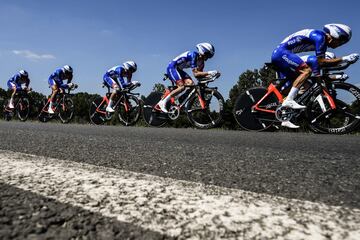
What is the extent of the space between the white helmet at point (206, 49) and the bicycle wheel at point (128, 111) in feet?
10.3

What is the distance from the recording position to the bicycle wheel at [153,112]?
930cm

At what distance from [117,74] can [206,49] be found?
4.17 meters

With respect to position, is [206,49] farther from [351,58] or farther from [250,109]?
[351,58]

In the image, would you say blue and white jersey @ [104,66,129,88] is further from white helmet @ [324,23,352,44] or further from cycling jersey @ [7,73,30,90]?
white helmet @ [324,23,352,44]

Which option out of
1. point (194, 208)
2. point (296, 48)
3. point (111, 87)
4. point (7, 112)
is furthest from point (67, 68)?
point (194, 208)

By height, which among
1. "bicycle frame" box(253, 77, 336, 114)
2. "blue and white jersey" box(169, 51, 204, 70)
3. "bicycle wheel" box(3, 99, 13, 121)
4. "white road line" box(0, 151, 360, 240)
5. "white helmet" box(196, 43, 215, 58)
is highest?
"white helmet" box(196, 43, 215, 58)

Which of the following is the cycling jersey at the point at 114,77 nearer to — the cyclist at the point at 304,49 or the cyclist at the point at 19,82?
the cyclist at the point at 19,82

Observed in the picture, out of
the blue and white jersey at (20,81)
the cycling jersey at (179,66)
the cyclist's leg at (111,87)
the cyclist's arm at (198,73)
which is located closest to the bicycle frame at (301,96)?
the cyclist's arm at (198,73)

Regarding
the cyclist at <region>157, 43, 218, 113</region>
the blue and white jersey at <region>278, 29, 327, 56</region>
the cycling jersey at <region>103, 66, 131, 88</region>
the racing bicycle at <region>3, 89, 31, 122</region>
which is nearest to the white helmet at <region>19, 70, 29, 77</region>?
the racing bicycle at <region>3, 89, 31, 122</region>

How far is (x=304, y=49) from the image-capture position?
617cm

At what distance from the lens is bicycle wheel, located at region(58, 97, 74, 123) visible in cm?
1268

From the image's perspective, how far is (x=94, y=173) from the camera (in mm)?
1209

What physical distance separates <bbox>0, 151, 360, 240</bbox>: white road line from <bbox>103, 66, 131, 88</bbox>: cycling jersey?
1007 cm

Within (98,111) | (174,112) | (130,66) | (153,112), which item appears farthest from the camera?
(98,111)
